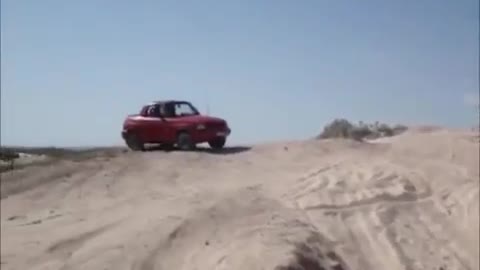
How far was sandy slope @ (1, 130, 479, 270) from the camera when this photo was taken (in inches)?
294

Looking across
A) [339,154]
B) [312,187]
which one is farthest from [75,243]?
[339,154]

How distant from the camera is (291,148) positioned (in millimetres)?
14102

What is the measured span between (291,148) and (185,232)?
612 centimetres

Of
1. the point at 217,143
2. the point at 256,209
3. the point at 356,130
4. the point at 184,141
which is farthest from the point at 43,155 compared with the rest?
the point at 356,130

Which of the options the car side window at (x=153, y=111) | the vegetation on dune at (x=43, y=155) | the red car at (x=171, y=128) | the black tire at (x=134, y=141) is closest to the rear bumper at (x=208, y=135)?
the red car at (x=171, y=128)

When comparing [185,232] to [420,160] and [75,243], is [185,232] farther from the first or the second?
[420,160]

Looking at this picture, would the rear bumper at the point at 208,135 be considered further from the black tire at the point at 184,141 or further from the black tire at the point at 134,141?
the black tire at the point at 134,141

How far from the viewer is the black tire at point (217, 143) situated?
15.4m

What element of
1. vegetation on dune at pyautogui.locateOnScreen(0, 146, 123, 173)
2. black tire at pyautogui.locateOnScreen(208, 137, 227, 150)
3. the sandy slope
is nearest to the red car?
black tire at pyautogui.locateOnScreen(208, 137, 227, 150)

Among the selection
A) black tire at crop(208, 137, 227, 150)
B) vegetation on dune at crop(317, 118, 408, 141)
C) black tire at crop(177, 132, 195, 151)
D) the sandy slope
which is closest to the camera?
the sandy slope

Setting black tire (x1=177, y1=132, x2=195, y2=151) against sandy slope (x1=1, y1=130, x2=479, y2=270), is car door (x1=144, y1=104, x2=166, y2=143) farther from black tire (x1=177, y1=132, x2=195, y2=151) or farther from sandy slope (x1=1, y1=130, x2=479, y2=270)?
sandy slope (x1=1, y1=130, x2=479, y2=270)

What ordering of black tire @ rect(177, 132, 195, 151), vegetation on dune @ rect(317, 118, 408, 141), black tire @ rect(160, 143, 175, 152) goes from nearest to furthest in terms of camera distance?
black tire @ rect(177, 132, 195, 151), black tire @ rect(160, 143, 175, 152), vegetation on dune @ rect(317, 118, 408, 141)

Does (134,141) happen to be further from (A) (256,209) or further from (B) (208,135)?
(A) (256,209)

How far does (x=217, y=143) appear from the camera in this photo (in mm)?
15461
